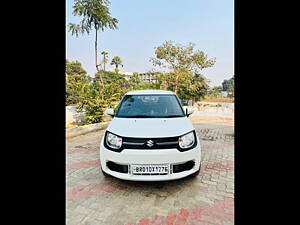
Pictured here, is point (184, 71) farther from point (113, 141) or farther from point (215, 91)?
point (113, 141)

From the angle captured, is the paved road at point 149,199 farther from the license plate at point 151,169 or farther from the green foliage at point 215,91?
the green foliage at point 215,91

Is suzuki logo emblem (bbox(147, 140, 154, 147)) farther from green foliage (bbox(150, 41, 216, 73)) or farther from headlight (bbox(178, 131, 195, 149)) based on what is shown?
green foliage (bbox(150, 41, 216, 73))

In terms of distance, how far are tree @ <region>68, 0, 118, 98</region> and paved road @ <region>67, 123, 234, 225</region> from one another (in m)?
7.49

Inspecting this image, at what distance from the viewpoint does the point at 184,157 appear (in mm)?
2469

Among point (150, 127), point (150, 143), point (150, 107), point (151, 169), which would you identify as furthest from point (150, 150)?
point (150, 107)

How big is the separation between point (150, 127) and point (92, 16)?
8047mm

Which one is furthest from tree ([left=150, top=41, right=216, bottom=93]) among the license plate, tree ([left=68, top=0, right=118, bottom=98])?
the license plate
